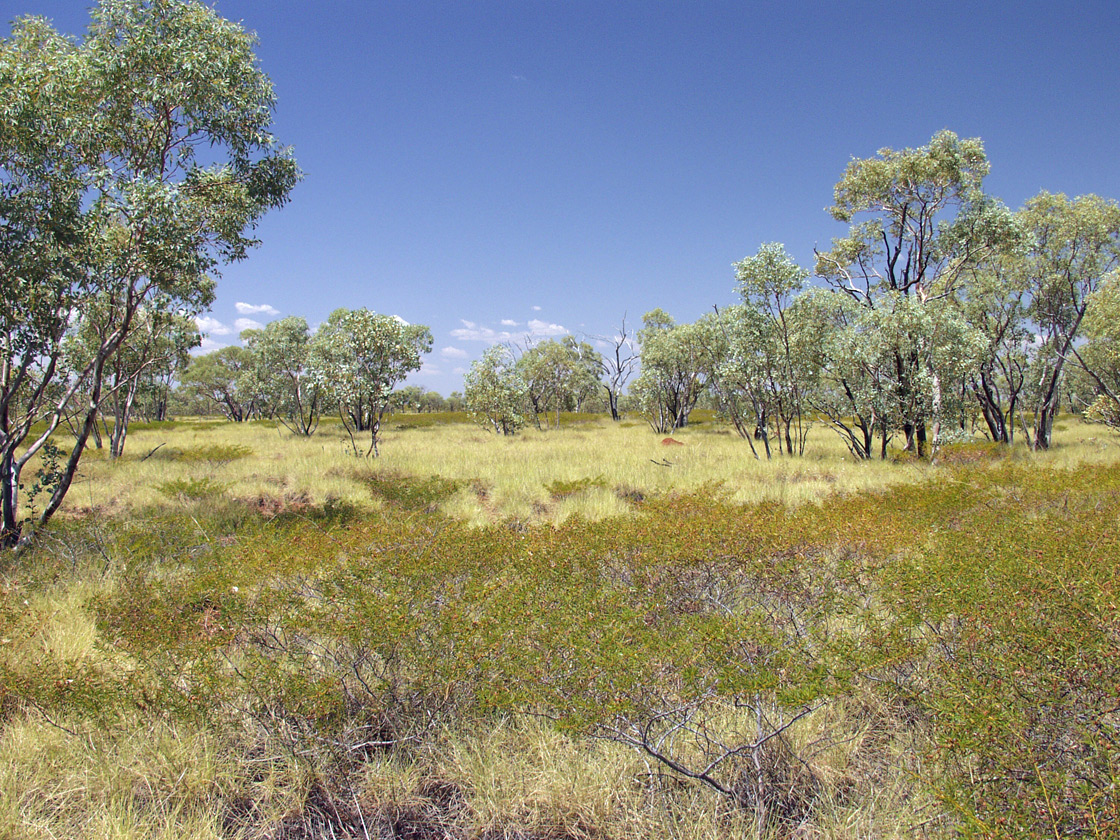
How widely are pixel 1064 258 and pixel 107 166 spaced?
1040 inches

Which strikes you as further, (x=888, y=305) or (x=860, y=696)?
(x=888, y=305)

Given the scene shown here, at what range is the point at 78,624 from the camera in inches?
208

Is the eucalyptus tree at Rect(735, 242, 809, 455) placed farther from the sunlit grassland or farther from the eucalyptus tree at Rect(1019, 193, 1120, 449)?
the eucalyptus tree at Rect(1019, 193, 1120, 449)

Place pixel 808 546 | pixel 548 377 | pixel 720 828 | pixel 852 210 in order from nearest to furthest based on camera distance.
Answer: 1. pixel 720 828
2. pixel 808 546
3. pixel 852 210
4. pixel 548 377

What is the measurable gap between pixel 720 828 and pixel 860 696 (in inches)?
67.2

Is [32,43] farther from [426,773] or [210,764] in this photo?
[426,773]

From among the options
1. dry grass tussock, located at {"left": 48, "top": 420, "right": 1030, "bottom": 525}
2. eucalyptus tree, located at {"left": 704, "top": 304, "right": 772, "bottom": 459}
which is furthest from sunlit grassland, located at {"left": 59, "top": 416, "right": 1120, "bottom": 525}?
eucalyptus tree, located at {"left": 704, "top": 304, "right": 772, "bottom": 459}

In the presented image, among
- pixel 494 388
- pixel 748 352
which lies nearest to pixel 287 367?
pixel 494 388

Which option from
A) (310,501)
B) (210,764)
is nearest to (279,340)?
(310,501)

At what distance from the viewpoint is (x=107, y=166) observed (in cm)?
746

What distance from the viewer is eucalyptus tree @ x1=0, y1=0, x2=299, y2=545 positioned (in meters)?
6.49

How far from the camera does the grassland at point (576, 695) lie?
3.12 m

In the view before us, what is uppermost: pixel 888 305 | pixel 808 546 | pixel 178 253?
pixel 888 305

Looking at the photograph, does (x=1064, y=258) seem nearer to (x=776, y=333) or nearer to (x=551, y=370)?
(x=776, y=333)
